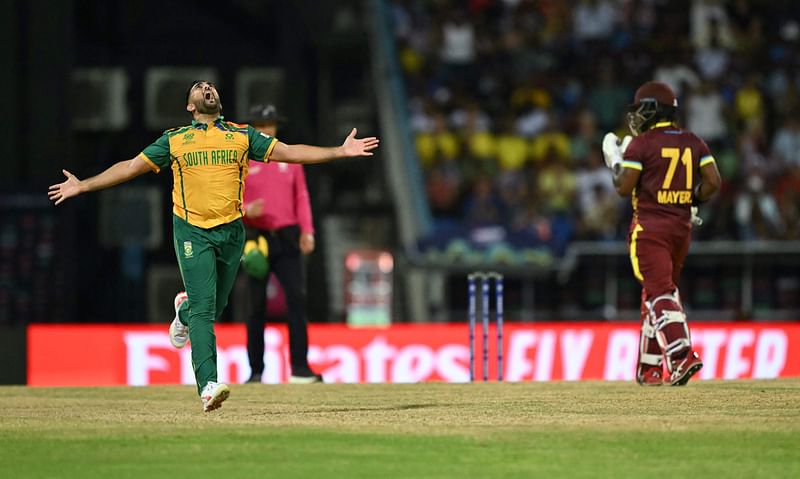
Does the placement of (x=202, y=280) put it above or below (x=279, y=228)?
below

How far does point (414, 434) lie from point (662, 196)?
134 inches

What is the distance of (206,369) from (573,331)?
9039 millimetres

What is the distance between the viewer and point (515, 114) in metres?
25.7

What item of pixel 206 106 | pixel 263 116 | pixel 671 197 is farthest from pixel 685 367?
pixel 263 116

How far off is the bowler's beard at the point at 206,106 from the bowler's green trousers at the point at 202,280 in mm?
675

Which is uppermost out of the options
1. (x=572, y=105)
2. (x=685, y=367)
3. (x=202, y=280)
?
(x=572, y=105)

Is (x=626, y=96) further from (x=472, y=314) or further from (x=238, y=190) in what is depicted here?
(x=238, y=190)

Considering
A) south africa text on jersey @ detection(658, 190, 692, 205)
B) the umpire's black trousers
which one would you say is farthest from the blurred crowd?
south africa text on jersey @ detection(658, 190, 692, 205)

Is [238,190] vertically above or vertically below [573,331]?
above

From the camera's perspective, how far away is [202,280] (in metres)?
11.0

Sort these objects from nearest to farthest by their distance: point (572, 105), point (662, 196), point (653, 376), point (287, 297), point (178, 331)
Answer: point (178, 331) → point (662, 196) → point (653, 376) → point (287, 297) → point (572, 105)

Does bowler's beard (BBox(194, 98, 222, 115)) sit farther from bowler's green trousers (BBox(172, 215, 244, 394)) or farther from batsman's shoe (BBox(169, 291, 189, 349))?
batsman's shoe (BBox(169, 291, 189, 349))

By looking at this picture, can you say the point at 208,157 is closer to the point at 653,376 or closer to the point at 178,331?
the point at 178,331

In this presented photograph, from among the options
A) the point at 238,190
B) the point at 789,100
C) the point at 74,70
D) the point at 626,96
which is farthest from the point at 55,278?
the point at 238,190
